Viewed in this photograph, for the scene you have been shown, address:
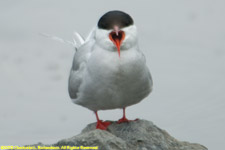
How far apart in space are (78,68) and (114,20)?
4.16 feet

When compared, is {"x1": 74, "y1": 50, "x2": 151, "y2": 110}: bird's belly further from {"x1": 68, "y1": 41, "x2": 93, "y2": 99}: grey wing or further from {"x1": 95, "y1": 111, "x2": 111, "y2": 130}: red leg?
{"x1": 95, "y1": 111, "x2": 111, "y2": 130}: red leg

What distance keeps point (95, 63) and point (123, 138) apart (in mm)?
1174

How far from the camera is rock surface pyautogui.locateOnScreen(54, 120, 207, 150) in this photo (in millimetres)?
7469

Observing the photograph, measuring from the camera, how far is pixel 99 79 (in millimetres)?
8273

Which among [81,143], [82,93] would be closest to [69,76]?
[82,93]

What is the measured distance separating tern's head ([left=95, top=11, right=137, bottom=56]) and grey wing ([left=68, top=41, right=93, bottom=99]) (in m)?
0.62

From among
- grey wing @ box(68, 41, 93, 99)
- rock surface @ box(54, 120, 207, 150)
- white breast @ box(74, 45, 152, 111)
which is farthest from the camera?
grey wing @ box(68, 41, 93, 99)

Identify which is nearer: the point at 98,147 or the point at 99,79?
the point at 98,147

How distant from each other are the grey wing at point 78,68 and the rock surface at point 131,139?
654 millimetres

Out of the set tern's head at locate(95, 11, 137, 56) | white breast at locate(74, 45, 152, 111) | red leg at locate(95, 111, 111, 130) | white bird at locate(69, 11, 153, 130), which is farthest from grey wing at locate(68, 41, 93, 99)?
tern's head at locate(95, 11, 137, 56)

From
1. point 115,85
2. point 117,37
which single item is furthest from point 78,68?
point 117,37

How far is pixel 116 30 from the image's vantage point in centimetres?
779

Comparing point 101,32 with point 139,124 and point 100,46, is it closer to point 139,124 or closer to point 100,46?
point 100,46

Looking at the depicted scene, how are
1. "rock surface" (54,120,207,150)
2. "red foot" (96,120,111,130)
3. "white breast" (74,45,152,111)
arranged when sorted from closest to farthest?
"rock surface" (54,120,207,150) < "white breast" (74,45,152,111) < "red foot" (96,120,111,130)
